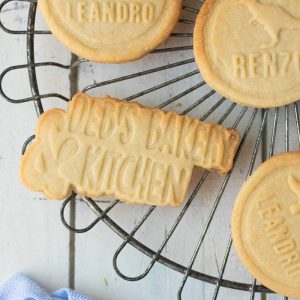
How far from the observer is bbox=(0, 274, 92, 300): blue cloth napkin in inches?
45.1

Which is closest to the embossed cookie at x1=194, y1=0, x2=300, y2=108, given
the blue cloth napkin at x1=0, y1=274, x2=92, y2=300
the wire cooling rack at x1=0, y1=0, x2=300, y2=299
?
the wire cooling rack at x1=0, y1=0, x2=300, y2=299

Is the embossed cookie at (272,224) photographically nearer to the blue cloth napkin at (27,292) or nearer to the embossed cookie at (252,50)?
the embossed cookie at (252,50)

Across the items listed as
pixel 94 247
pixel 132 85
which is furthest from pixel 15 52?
pixel 94 247

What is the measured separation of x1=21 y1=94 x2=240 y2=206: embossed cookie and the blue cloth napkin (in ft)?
0.53

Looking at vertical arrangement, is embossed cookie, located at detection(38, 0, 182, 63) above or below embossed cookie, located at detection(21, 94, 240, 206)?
above

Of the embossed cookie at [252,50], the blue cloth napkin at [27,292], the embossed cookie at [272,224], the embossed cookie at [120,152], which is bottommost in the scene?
the blue cloth napkin at [27,292]

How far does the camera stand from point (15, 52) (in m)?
1.17

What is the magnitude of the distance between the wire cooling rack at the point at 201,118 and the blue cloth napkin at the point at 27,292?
9 cm

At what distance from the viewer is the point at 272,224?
1.08 meters

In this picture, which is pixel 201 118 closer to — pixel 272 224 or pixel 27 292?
pixel 272 224

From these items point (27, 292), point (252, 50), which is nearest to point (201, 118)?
point (252, 50)

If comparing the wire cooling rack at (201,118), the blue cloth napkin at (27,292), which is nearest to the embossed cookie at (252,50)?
the wire cooling rack at (201,118)

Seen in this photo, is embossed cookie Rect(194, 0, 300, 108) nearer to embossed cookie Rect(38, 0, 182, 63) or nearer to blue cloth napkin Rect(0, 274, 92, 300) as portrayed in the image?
embossed cookie Rect(38, 0, 182, 63)

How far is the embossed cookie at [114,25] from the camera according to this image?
42.4 inches
